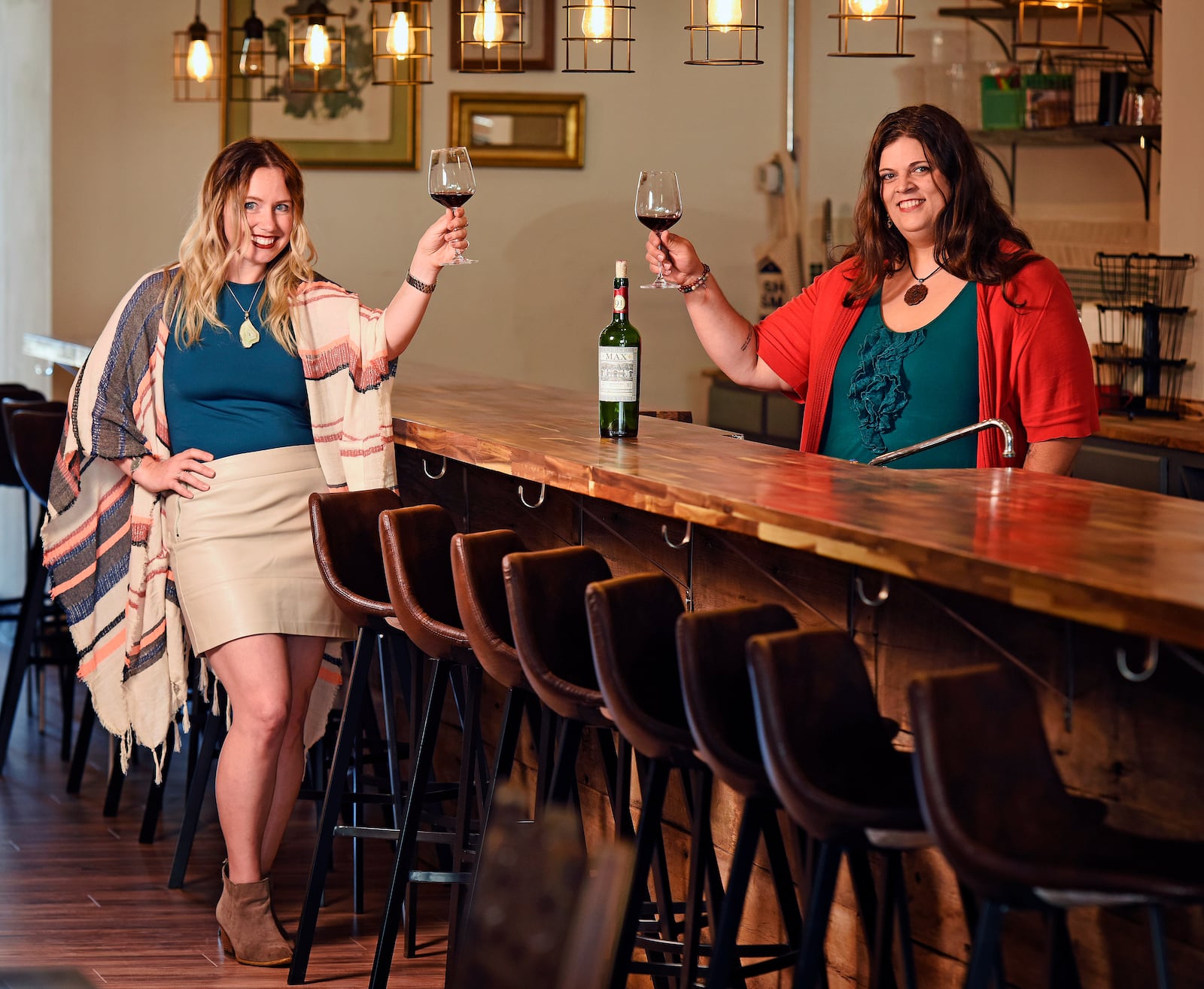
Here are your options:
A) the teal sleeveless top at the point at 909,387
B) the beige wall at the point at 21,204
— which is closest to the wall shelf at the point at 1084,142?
the teal sleeveless top at the point at 909,387

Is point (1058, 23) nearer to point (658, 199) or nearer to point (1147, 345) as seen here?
point (1147, 345)

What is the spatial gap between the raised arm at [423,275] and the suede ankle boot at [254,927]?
1.16 meters

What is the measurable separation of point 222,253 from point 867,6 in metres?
1.67

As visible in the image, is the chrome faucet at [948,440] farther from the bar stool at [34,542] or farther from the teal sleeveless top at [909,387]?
the bar stool at [34,542]

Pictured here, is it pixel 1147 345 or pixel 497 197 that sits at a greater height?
pixel 497 197

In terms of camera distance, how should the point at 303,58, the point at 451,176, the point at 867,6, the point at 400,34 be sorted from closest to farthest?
1. the point at 451,176
2. the point at 867,6
3. the point at 400,34
4. the point at 303,58

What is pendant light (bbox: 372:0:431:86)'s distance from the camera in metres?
5.05

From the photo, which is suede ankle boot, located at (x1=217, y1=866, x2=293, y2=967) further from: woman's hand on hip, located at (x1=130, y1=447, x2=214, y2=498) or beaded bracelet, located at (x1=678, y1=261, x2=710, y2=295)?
beaded bracelet, located at (x1=678, y1=261, x2=710, y2=295)

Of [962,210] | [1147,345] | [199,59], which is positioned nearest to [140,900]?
[962,210]

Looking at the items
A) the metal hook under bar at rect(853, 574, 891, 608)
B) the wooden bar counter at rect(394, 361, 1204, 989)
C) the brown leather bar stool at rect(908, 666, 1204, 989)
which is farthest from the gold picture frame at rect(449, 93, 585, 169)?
the brown leather bar stool at rect(908, 666, 1204, 989)

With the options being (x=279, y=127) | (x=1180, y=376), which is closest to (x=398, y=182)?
(x=279, y=127)

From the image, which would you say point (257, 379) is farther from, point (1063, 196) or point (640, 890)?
point (1063, 196)

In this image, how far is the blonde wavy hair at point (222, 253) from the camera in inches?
127

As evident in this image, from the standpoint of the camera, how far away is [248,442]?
329cm
